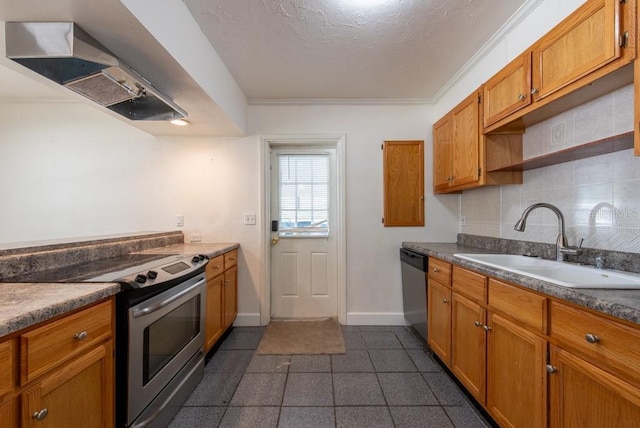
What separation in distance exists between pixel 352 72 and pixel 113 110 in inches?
73.7

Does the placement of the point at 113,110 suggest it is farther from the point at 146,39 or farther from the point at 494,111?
the point at 494,111

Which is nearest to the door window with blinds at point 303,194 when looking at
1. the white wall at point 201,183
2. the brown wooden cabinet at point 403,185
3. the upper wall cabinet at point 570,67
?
the white wall at point 201,183

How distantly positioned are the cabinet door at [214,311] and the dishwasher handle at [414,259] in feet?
5.72

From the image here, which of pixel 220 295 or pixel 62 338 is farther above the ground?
pixel 62 338

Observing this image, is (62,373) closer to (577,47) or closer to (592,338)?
(592,338)

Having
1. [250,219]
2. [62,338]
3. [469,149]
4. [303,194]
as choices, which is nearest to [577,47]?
[469,149]

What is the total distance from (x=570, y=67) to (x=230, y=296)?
2.87 meters

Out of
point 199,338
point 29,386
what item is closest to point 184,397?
point 199,338

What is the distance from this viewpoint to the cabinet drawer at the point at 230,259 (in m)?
2.43

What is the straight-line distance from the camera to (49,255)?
4.55 feet

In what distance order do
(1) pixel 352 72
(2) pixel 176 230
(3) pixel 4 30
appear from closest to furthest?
1. (3) pixel 4 30
2. (1) pixel 352 72
3. (2) pixel 176 230

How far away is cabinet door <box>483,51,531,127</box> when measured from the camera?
1505 millimetres

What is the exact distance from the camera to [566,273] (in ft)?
4.63

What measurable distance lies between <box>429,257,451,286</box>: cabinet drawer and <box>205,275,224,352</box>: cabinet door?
1.79 metres
